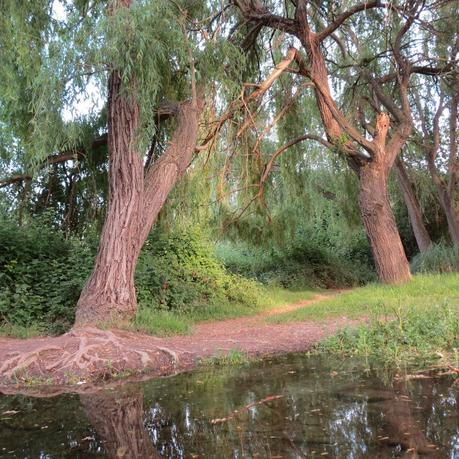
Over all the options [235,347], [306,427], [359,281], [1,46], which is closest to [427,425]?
[306,427]

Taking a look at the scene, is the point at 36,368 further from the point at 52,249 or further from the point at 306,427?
the point at 52,249

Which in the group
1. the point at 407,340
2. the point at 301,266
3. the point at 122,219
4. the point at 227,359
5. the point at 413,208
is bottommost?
the point at 227,359

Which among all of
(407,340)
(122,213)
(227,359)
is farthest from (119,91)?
(407,340)

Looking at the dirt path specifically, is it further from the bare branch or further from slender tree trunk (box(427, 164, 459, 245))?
slender tree trunk (box(427, 164, 459, 245))

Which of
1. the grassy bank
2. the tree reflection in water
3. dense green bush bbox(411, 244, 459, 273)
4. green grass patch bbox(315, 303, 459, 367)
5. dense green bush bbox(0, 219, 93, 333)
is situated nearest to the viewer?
the tree reflection in water

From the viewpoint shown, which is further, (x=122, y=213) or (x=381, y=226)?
(x=381, y=226)

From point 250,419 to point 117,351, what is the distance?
3.49 m

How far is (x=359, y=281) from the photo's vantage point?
20.0 meters

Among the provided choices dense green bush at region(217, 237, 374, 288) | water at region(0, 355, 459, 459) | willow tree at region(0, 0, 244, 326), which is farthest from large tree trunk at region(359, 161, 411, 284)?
water at region(0, 355, 459, 459)

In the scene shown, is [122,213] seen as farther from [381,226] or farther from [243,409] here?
[381,226]

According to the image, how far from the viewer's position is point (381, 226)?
12.9 metres

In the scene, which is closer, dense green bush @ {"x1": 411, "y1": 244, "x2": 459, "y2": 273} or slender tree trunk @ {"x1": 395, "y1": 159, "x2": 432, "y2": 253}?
dense green bush @ {"x1": 411, "y1": 244, "x2": 459, "y2": 273}

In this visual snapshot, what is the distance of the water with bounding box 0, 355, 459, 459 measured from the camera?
12.5ft

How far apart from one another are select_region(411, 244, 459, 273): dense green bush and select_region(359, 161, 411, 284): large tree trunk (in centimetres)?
240
